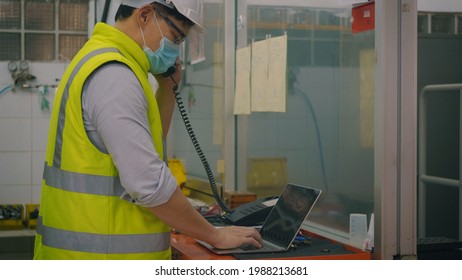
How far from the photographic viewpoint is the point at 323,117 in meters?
2.10

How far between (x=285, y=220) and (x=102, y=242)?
0.55 metres

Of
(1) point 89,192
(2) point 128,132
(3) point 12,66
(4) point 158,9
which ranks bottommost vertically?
(1) point 89,192

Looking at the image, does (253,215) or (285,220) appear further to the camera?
(253,215)

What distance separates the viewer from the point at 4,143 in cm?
478

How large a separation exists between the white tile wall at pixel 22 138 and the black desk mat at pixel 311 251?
11.0 ft

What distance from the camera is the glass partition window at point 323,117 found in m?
1.86

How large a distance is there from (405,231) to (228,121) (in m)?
1.19

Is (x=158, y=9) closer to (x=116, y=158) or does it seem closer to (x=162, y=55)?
(x=162, y=55)

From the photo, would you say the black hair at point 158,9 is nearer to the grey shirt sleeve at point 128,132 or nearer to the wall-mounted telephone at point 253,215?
the grey shirt sleeve at point 128,132

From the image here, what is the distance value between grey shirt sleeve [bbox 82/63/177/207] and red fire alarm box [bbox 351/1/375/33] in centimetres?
66

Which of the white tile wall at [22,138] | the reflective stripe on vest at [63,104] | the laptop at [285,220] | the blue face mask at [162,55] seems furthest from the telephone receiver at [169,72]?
the white tile wall at [22,138]

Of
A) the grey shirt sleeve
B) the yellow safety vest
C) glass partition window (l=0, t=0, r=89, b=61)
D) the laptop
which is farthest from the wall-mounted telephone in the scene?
glass partition window (l=0, t=0, r=89, b=61)

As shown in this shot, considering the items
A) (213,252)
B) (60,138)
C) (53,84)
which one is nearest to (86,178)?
(60,138)

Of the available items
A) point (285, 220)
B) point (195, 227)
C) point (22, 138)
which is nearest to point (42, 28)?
point (22, 138)
